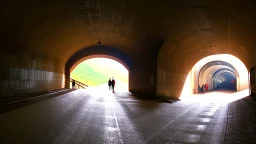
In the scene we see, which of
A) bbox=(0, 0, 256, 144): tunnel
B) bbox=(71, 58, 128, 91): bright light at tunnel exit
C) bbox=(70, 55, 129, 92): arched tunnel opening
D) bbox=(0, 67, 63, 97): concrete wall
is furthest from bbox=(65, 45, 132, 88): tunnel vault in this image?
bbox=(71, 58, 128, 91): bright light at tunnel exit

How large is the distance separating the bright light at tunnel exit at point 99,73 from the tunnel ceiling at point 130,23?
29.9m

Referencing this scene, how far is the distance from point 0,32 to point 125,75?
200 ft

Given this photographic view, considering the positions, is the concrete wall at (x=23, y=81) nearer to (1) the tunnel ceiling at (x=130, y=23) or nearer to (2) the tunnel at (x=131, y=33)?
(2) the tunnel at (x=131, y=33)

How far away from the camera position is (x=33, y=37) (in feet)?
51.1

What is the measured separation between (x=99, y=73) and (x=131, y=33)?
1982 inches

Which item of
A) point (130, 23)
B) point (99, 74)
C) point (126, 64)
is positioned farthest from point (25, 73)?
point (99, 74)

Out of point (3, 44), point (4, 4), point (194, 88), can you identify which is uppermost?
point (4, 4)

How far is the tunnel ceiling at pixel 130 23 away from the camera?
1109cm

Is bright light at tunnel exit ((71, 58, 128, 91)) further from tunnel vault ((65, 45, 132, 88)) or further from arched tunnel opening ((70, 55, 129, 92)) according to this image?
tunnel vault ((65, 45, 132, 88))

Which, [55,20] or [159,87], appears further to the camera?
[159,87]

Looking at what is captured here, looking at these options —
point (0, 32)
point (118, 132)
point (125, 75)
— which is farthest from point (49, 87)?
point (125, 75)

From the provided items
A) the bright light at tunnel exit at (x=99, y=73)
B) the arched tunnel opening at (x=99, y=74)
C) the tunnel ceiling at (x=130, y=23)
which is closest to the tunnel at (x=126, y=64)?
the tunnel ceiling at (x=130, y=23)

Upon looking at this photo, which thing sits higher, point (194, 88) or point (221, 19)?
point (221, 19)

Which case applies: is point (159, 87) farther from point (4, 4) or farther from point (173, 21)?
point (4, 4)
